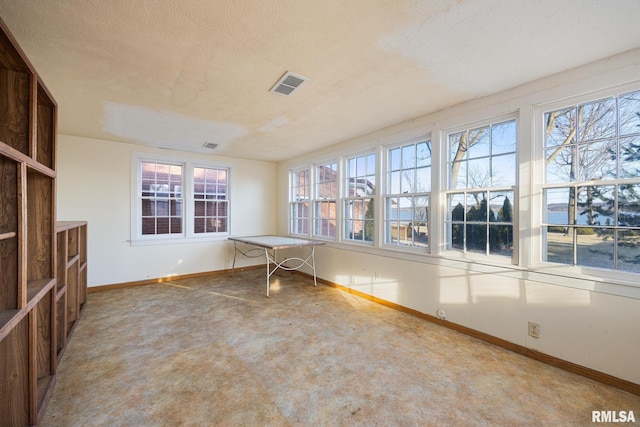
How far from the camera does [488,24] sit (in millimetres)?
1647

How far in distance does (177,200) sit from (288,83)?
370 cm

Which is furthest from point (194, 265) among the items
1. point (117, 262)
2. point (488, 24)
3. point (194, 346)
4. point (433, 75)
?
point (488, 24)

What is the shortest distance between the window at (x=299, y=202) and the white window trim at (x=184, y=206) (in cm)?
132

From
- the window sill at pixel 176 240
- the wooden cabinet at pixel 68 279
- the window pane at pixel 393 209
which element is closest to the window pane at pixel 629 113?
the window pane at pixel 393 209

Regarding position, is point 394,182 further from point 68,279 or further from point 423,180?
point 68,279

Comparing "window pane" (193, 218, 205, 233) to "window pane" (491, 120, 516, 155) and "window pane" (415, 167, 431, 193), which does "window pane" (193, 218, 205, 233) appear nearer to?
"window pane" (415, 167, 431, 193)

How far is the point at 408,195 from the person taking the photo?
349 cm

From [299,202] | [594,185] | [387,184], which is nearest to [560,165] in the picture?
[594,185]

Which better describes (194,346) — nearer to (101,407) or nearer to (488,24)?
(101,407)

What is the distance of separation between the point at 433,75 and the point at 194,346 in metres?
3.36

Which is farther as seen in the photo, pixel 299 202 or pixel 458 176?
pixel 299 202

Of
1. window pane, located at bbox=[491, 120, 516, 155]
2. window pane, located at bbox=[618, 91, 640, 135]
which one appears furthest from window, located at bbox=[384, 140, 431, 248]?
window pane, located at bbox=[618, 91, 640, 135]

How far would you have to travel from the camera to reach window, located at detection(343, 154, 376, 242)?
A: 13.2 feet

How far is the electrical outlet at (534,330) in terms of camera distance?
2326 mm
